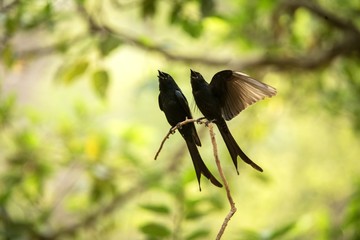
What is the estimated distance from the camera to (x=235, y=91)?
0.59m

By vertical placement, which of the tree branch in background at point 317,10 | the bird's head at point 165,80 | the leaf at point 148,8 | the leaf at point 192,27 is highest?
the tree branch in background at point 317,10

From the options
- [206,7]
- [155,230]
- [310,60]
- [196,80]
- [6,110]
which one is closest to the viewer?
[196,80]

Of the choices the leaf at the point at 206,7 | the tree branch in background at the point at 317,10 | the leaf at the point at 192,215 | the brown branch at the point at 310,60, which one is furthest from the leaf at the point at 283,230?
the brown branch at the point at 310,60

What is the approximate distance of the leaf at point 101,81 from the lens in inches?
51.1

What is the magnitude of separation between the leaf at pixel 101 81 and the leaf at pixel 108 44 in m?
0.04

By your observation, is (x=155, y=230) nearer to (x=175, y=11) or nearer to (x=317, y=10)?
(x=175, y=11)

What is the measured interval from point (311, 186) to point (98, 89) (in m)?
2.80

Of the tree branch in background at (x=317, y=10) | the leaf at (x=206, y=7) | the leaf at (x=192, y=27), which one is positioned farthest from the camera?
the tree branch in background at (x=317, y=10)

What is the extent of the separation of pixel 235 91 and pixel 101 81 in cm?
75

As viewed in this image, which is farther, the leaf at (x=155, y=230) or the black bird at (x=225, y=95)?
the leaf at (x=155, y=230)

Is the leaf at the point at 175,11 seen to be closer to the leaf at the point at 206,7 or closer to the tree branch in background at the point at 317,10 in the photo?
the leaf at the point at 206,7

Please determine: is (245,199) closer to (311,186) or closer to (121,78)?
(311,186)

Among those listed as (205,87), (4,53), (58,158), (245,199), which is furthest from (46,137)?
(205,87)

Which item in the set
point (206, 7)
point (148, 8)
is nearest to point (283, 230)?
point (206, 7)
